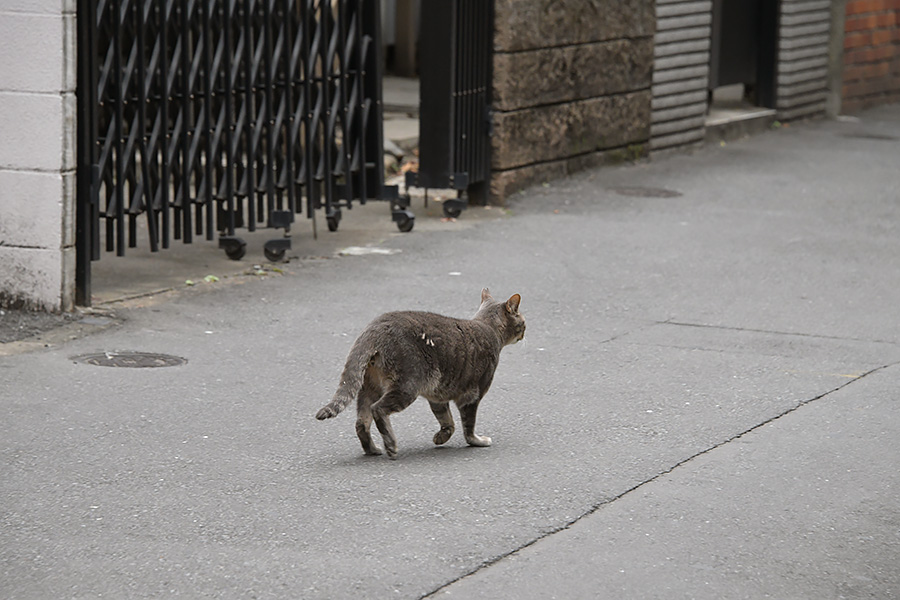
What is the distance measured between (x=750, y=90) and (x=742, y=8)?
5.02ft

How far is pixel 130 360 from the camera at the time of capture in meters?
7.82

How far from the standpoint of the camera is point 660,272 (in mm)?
10820

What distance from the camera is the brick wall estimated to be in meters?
22.4

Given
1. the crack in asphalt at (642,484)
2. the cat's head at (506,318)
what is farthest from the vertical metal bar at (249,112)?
the crack in asphalt at (642,484)

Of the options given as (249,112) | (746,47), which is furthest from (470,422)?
(746,47)

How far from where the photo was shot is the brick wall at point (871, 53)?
22406 mm

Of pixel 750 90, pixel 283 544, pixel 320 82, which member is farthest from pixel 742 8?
pixel 283 544

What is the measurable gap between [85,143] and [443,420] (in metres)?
3.65

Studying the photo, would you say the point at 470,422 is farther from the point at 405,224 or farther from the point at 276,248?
the point at 405,224

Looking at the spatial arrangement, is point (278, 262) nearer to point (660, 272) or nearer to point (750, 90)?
point (660, 272)

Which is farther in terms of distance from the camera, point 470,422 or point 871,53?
point 871,53

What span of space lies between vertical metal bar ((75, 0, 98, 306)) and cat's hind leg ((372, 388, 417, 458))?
3472 mm

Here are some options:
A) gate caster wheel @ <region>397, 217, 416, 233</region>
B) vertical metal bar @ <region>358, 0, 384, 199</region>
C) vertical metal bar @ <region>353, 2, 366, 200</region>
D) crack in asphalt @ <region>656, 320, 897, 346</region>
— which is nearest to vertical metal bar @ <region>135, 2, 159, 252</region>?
vertical metal bar @ <region>353, 2, 366, 200</region>

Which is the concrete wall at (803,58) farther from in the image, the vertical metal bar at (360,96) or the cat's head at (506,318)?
the cat's head at (506,318)
